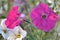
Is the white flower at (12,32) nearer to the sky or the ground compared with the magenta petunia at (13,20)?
nearer to the ground

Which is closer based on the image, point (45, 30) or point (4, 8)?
point (45, 30)

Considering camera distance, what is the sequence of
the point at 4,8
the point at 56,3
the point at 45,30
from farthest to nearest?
the point at 4,8 → the point at 56,3 → the point at 45,30

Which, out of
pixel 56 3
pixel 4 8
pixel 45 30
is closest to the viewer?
pixel 45 30

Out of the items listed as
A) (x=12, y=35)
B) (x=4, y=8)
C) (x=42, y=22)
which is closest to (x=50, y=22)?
(x=42, y=22)

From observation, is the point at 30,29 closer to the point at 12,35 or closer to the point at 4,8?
the point at 12,35

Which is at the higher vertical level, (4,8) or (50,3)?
(50,3)

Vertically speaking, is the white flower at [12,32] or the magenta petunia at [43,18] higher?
the magenta petunia at [43,18]

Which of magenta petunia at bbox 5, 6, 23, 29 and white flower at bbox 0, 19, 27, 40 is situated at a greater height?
magenta petunia at bbox 5, 6, 23, 29

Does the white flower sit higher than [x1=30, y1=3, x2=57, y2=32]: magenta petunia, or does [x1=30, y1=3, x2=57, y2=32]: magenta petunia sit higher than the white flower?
[x1=30, y1=3, x2=57, y2=32]: magenta petunia
